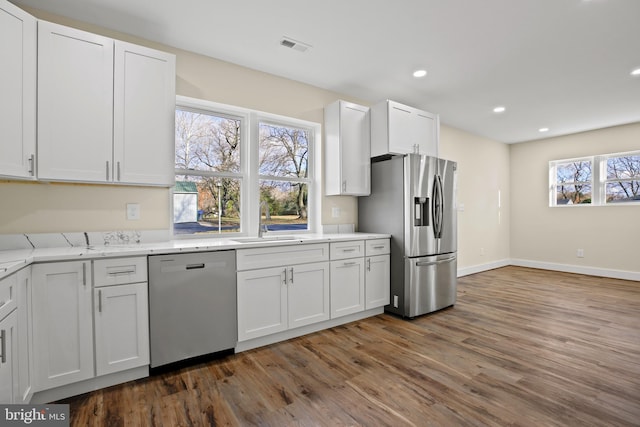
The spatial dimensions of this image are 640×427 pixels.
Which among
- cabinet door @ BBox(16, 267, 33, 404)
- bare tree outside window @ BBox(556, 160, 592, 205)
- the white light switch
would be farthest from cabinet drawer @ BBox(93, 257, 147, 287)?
bare tree outside window @ BBox(556, 160, 592, 205)

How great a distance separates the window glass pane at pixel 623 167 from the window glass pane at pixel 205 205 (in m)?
6.41

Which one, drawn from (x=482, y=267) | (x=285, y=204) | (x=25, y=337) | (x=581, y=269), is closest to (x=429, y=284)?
(x=285, y=204)

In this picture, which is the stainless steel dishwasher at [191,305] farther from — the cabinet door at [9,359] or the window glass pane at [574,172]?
the window glass pane at [574,172]

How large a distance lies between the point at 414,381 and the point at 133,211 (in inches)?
100

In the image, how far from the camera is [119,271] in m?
2.05

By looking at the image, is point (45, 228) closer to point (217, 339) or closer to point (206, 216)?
point (206, 216)

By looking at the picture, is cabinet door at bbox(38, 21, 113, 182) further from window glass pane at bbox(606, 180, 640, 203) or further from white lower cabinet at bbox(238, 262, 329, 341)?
window glass pane at bbox(606, 180, 640, 203)

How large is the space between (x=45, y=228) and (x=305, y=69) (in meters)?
2.66

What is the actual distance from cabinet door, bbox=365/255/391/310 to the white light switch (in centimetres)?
225

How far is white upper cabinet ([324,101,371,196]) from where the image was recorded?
3.57 meters

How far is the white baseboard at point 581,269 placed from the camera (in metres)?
5.24

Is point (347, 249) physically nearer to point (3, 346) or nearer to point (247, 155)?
point (247, 155)

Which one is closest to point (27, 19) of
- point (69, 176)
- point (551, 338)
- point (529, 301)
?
point (69, 176)

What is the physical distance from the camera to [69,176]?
2.13m
